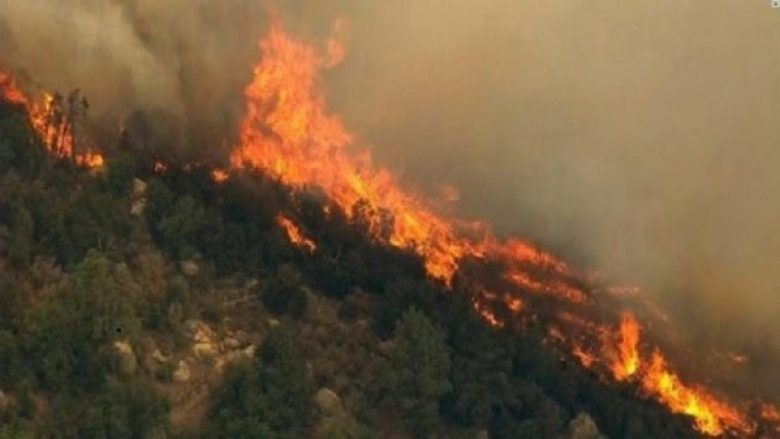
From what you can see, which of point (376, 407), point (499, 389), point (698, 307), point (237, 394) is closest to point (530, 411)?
point (499, 389)

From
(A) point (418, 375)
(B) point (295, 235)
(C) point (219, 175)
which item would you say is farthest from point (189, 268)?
(A) point (418, 375)

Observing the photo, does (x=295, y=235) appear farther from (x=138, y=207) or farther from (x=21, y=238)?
(x=21, y=238)

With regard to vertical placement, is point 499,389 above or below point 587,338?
below

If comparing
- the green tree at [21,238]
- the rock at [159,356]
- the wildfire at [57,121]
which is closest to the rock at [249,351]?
the rock at [159,356]

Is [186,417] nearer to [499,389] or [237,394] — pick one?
[237,394]

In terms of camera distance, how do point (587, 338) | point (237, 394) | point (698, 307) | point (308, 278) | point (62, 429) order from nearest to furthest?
point (62, 429) < point (237, 394) < point (308, 278) < point (587, 338) < point (698, 307)
